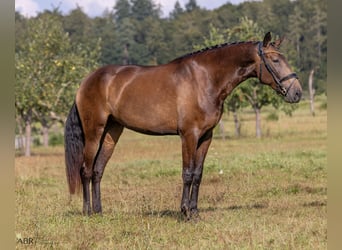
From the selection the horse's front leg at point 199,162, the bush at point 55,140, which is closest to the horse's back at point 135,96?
the horse's front leg at point 199,162

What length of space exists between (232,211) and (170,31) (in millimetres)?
95613

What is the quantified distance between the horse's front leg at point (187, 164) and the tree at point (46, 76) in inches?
787

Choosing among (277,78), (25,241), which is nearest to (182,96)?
(277,78)

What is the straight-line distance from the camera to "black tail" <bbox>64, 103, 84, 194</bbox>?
25.5ft

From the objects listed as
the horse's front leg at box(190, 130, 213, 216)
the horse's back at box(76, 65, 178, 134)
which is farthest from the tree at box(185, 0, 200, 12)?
the horse's front leg at box(190, 130, 213, 216)

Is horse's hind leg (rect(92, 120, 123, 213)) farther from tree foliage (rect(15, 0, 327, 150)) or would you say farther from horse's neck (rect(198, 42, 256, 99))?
tree foliage (rect(15, 0, 327, 150))

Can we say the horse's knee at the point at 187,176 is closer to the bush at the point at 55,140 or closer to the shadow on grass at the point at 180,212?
the shadow on grass at the point at 180,212

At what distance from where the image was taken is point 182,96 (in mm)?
6965

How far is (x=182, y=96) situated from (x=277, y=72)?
124cm

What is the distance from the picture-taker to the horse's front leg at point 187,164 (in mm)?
6883

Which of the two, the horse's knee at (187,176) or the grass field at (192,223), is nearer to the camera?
the grass field at (192,223)

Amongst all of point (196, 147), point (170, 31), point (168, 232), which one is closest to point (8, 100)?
point (168, 232)

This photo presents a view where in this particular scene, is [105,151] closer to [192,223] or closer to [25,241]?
[192,223]

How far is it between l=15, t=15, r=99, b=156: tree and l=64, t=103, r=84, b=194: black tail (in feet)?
61.2
